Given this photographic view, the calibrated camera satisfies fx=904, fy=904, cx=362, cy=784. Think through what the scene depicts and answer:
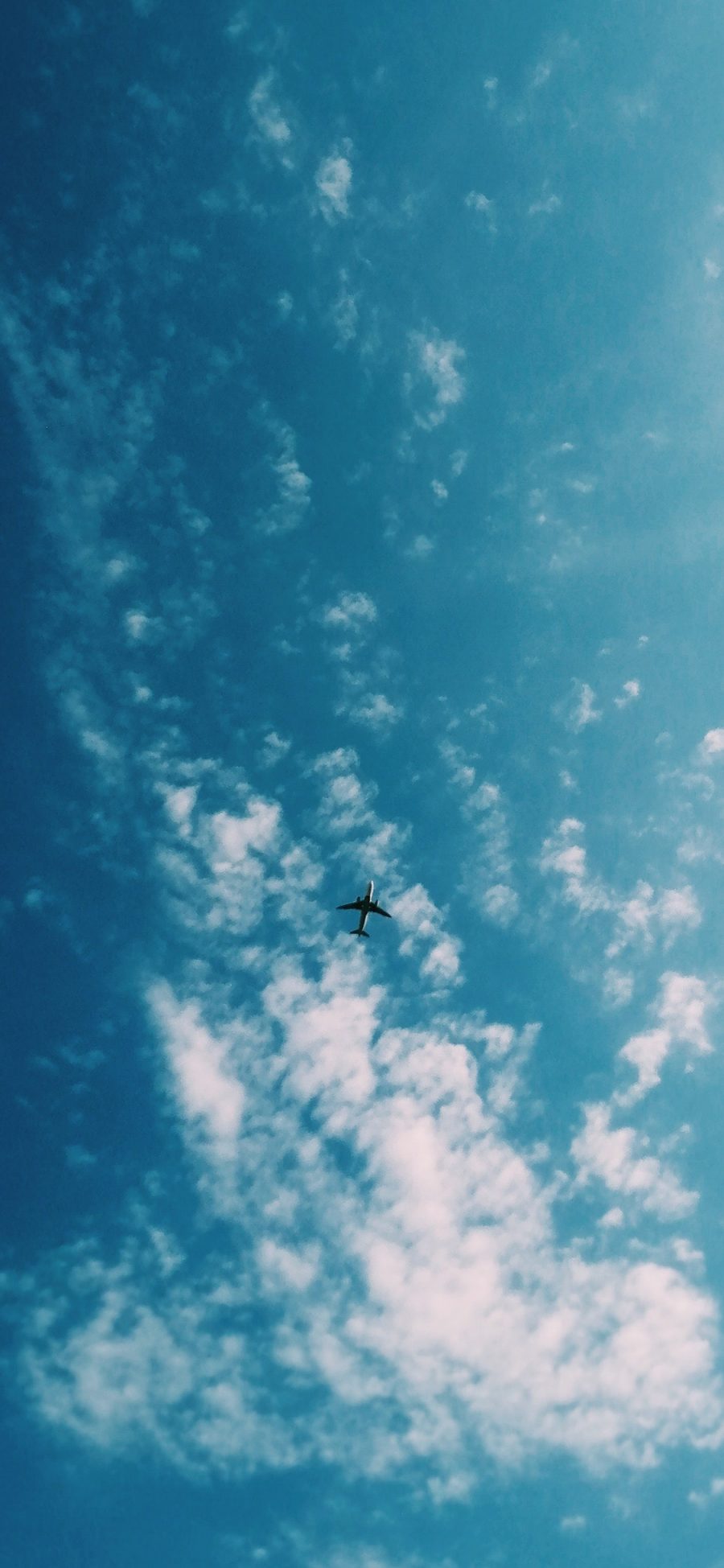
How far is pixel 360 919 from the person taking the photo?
113 m
